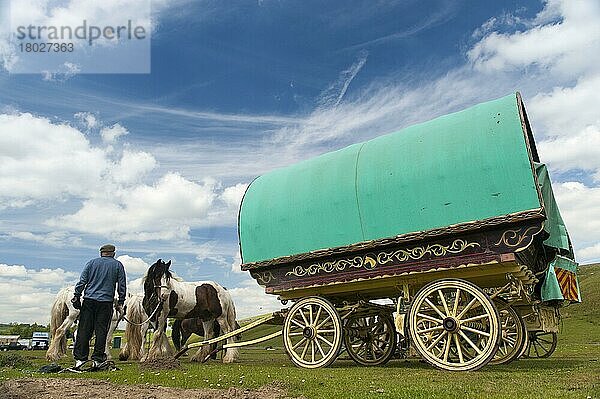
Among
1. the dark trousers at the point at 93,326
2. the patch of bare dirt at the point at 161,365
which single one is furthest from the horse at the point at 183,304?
the dark trousers at the point at 93,326

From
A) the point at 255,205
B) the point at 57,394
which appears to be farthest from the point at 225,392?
the point at 255,205

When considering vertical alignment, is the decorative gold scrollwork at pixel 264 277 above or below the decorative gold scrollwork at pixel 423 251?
above

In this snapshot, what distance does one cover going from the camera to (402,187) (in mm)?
9492

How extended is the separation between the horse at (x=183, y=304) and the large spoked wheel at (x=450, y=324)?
21.5 feet

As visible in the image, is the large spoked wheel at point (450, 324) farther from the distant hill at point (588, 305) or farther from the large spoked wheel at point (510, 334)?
the distant hill at point (588, 305)

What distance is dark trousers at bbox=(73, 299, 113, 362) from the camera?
377 inches

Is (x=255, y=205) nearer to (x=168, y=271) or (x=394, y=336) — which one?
(x=168, y=271)

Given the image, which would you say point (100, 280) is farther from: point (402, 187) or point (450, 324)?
point (450, 324)

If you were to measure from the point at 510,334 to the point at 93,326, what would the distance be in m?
8.54

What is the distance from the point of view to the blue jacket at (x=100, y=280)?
391 inches

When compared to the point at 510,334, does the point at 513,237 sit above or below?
above

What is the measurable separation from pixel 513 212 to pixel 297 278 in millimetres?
4453

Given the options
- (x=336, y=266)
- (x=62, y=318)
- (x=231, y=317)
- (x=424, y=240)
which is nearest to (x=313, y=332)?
(x=336, y=266)

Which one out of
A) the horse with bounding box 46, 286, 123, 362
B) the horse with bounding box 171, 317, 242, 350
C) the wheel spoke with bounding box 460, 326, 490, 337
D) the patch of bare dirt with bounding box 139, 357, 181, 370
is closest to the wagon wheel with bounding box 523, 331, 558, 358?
the wheel spoke with bounding box 460, 326, 490, 337
